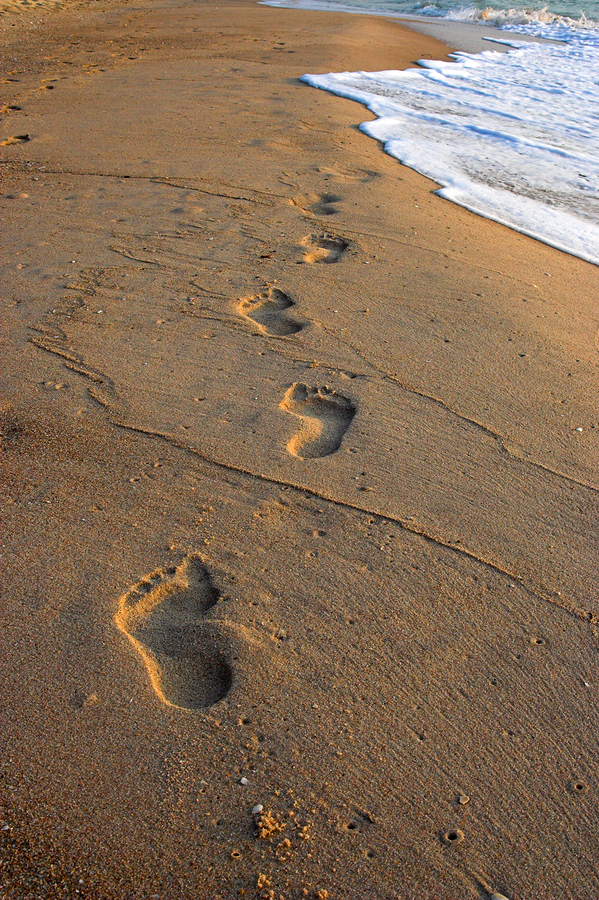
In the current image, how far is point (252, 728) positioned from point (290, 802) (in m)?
0.19

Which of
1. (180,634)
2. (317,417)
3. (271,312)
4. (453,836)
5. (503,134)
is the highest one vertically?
(503,134)

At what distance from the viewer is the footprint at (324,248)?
12.0 ft

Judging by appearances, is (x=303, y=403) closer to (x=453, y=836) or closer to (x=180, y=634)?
(x=180, y=634)

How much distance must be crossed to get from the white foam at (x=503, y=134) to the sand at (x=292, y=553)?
2.23ft

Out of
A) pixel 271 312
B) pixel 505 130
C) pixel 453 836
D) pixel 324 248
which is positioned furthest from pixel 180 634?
pixel 505 130

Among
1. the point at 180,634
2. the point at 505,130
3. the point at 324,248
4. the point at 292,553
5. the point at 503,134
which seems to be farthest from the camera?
the point at 505,130

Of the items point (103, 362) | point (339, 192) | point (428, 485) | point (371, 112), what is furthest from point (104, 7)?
point (428, 485)

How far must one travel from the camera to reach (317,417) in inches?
101

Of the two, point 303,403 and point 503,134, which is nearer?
point 303,403

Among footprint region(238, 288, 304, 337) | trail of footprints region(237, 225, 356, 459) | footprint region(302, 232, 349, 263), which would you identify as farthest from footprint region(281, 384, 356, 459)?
footprint region(302, 232, 349, 263)

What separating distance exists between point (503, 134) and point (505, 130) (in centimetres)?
26

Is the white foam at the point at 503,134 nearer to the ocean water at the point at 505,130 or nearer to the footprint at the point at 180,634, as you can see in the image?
the ocean water at the point at 505,130

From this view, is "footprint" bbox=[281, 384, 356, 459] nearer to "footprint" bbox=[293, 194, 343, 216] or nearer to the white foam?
"footprint" bbox=[293, 194, 343, 216]

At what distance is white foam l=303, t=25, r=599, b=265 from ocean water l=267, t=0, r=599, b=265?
0.01 metres
